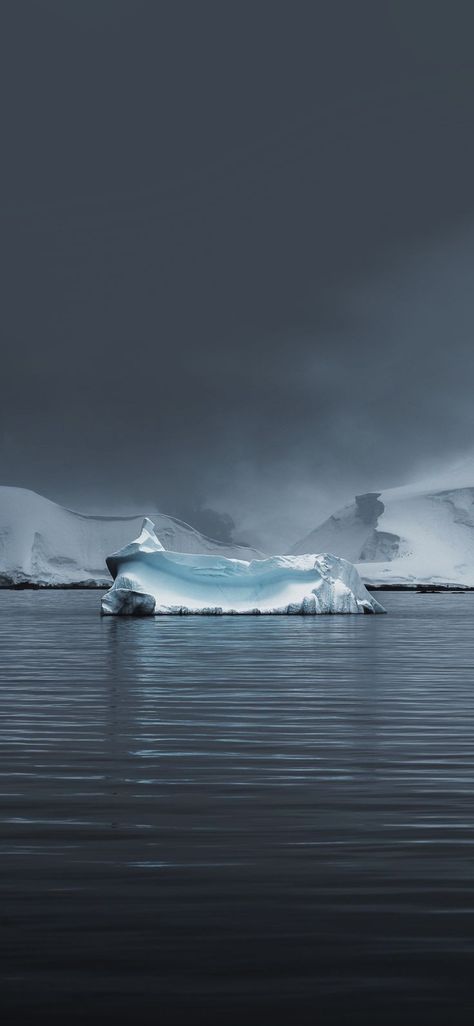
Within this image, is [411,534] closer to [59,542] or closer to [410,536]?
[410,536]

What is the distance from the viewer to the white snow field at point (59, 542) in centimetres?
12962

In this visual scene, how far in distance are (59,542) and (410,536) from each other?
4035cm

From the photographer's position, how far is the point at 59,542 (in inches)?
5325

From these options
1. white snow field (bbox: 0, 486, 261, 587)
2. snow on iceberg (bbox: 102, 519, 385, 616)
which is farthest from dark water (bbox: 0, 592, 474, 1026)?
white snow field (bbox: 0, 486, 261, 587)

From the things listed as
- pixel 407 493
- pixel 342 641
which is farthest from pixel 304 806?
pixel 407 493

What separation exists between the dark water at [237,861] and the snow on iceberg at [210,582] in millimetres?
23806

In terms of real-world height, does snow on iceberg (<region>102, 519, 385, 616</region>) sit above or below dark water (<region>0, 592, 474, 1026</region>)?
above

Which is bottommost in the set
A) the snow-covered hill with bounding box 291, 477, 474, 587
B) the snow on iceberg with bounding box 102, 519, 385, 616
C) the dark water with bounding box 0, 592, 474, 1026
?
the dark water with bounding box 0, 592, 474, 1026

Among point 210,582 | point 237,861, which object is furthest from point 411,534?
point 237,861

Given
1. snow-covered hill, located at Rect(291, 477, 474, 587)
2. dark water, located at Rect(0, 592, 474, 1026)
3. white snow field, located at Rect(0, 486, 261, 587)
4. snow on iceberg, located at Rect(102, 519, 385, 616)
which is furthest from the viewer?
white snow field, located at Rect(0, 486, 261, 587)

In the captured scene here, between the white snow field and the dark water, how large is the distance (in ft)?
383

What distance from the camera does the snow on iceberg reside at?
3597cm

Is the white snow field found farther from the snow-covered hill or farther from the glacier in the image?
the snow-covered hill

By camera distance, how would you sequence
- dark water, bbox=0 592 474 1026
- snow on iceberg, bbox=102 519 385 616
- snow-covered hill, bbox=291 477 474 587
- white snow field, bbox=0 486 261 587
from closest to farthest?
1. dark water, bbox=0 592 474 1026
2. snow on iceberg, bbox=102 519 385 616
3. snow-covered hill, bbox=291 477 474 587
4. white snow field, bbox=0 486 261 587
